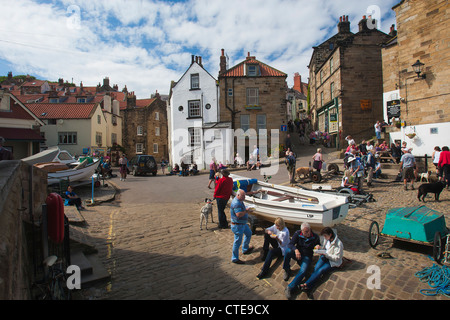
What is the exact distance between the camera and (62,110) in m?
32.6

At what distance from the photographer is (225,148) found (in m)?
26.2

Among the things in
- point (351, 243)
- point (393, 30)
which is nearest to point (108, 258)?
point (351, 243)

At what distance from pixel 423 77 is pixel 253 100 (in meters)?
14.8

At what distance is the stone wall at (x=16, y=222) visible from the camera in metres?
2.88

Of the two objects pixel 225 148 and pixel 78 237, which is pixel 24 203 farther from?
pixel 225 148

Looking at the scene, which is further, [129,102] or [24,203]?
[129,102]

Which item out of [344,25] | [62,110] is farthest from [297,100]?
[62,110]

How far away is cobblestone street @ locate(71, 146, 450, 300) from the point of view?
503 centimetres

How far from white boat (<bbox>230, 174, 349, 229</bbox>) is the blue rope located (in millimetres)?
2080

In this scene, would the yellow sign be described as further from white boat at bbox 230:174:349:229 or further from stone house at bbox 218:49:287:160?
white boat at bbox 230:174:349:229

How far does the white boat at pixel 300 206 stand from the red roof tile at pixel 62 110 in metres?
29.2

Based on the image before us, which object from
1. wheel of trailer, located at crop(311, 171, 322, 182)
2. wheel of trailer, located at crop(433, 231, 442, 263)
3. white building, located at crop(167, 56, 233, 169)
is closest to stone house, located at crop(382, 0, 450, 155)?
wheel of trailer, located at crop(311, 171, 322, 182)

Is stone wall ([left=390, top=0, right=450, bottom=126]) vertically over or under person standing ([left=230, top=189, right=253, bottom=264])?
over
